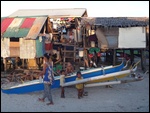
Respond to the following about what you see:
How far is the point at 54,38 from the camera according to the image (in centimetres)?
1414

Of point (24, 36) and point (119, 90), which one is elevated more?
point (24, 36)

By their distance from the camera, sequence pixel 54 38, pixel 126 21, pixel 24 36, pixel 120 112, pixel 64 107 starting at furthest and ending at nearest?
pixel 54 38 → pixel 126 21 → pixel 24 36 → pixel 64 107 → pixel 120 112

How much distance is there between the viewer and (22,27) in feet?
39.0

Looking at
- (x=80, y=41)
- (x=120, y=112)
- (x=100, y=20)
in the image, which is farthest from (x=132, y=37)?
(x=120, y=112)

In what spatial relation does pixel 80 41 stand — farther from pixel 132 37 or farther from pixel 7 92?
pixel 7 92

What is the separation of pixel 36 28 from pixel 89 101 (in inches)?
217

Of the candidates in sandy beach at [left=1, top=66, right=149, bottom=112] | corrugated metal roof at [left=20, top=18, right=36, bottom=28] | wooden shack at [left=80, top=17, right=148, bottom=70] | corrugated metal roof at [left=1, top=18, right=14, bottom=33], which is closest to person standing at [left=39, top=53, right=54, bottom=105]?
sandy beach at [left=1, top=66, right=149, bottom=112]

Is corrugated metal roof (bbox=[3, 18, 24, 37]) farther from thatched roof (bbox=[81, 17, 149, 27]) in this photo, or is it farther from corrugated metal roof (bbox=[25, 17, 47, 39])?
thatched roof (bbox=[81, 17, 149, 27])

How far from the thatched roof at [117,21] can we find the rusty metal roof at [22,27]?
2.66 m

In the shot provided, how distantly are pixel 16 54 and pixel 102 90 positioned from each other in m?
4.96

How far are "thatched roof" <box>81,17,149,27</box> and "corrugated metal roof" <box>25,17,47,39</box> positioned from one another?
8.14 feet

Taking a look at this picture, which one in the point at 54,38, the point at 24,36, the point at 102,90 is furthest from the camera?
the point at 54,38

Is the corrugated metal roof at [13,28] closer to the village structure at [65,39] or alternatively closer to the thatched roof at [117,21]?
the village structure at [65,39]

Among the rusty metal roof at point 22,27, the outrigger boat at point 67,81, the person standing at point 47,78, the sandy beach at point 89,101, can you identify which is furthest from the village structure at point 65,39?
the person standing at point 47,78
